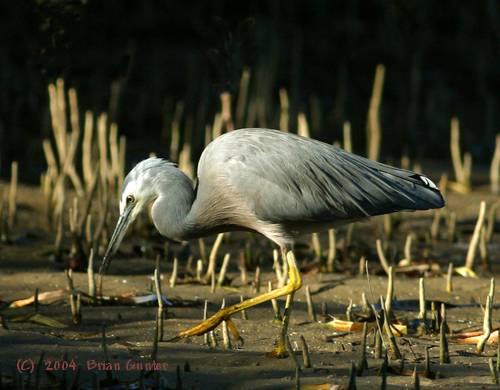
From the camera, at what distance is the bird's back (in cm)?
554

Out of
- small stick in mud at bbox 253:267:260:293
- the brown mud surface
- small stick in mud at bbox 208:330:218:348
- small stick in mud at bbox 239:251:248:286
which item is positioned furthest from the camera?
small stick in mud at bbox 239:251:248:286

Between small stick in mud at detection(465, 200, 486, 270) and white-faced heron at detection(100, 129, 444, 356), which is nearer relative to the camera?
white-faced heron at detection(100, 129, 444, 356)

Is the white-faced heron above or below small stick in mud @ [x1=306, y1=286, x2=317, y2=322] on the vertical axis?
above

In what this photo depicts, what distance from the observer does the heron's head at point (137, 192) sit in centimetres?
569

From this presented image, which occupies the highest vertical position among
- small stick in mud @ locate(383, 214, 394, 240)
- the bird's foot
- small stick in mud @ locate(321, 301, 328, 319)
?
small stick in mud @ locate(383, 214, 394, 240)

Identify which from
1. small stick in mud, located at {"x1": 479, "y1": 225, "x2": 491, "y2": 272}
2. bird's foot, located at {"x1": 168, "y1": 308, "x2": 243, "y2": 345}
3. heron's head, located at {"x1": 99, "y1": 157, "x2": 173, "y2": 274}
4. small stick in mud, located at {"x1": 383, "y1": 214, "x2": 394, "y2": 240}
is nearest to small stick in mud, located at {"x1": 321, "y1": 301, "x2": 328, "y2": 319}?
bird's foot, located at {"x1": 168, "y1": 308, "x2": 243, "y2": 345}

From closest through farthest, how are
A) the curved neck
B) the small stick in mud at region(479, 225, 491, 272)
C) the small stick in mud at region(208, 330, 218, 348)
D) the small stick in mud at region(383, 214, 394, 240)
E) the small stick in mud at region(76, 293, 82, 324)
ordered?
the small stick in mud at region(208, 330, 218, 348)
the small stick in mud at region(76, 293, 82, 324)
the curved neck
the small stick in mud at region(479, 225, 491, 272)
the small stick in mud at region(383, 214, 394, 240)

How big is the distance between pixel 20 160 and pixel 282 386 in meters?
6.92

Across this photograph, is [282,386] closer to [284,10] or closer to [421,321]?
[421,321]

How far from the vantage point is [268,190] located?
5531 mm

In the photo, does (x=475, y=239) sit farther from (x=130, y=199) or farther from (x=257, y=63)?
(x=257, y=63)

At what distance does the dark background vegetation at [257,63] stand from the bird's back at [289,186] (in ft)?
7.53

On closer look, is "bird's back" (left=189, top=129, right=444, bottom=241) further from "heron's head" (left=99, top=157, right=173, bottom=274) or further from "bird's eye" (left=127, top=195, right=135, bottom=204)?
Answer: "bird's eye" (left=127, top=195, right=135, bottom=204)

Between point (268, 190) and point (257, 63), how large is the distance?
6647mm
